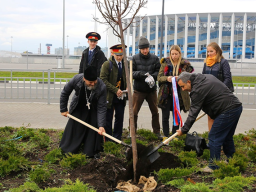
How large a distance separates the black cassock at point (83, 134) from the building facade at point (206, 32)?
175 ft

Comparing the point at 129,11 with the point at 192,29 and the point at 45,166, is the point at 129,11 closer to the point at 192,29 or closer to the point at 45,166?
the point at 45,166

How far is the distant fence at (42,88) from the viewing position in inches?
459

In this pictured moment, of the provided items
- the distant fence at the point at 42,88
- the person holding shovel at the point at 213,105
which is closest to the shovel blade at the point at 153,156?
the person holding shovel at the point at 213,105

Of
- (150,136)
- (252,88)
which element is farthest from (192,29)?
(150,136)

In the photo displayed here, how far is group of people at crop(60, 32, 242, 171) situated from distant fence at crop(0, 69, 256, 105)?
5.24 m

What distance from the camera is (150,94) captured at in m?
6.82

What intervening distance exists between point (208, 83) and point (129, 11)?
1.48 metres

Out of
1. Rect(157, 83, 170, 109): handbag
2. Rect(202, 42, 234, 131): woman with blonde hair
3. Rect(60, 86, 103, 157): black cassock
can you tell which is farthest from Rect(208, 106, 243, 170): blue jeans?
Rect(60, 86, 103, 157): black cassock

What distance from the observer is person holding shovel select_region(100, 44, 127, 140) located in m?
6.25

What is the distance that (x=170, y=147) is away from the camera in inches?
252

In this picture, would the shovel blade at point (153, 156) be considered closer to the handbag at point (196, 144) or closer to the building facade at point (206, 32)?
the handbag at point (196, 144)

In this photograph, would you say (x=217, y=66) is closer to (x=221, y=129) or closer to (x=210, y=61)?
(x=210, y=61)

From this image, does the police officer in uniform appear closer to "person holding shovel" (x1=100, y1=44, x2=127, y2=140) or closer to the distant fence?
"person holding shovel" (x1=100, y1=44, x2=127, y2=140)

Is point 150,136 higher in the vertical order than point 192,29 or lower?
lower
